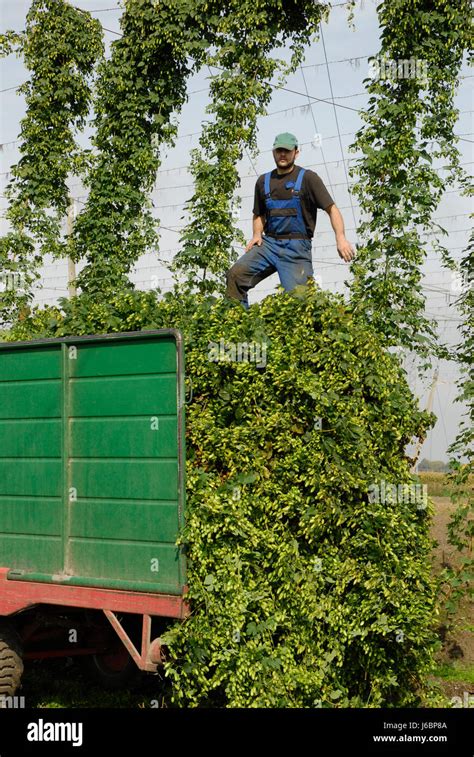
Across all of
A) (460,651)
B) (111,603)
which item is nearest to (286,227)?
(111,603)

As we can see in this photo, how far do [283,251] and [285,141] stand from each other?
798mm

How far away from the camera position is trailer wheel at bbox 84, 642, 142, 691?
24.6 feet

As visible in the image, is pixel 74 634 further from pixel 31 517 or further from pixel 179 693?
pixel 179 693

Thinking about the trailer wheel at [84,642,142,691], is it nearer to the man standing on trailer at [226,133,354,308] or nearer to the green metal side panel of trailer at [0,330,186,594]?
the green metal side panel of trailer at [0,330,186,594]

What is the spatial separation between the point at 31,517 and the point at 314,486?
1.85 metres

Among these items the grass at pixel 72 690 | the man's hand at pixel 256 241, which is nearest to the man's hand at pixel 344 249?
the man's hand at pixel 256 241

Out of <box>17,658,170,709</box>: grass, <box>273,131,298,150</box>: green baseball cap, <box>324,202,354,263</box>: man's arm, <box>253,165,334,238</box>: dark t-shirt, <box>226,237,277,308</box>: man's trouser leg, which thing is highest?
<box>273,131,298,150</box>: green baseball cap

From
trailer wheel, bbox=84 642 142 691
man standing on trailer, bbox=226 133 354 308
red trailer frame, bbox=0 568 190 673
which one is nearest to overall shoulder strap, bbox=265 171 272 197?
man standing on trailer, bbox=226 133 354 308

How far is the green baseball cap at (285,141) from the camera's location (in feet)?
23.2

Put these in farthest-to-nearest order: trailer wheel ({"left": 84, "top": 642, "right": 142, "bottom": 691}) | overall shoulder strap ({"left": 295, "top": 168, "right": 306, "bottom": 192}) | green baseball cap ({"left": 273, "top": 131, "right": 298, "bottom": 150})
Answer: trailer wheel ({"left": 84, "top": 642, "right": 142, "bottom": 691}), overall shoulder strap ({"left": 295, "top": 168, "right": 306, "bottom": 192}), green baseball cap ({"left": 273, "top": 131, "right": 298, "bottom": 150})

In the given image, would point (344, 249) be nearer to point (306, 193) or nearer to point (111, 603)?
point (306, 193)

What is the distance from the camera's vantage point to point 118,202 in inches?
508

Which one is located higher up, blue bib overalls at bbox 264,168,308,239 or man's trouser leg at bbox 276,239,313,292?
blue bib overalls at bbox 264,168,308,239

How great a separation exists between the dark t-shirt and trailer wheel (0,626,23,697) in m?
3.54
